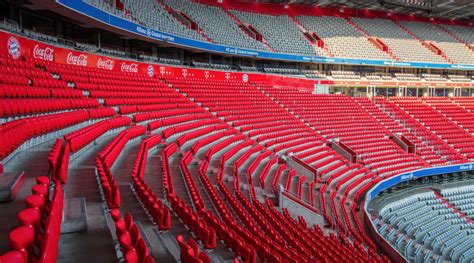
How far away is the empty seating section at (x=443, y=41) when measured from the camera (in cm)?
3425

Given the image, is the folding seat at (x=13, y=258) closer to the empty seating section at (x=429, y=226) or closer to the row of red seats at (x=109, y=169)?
the row of red seats at (x=109, y=169)

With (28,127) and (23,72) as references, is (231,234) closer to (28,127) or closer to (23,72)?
(28,127)

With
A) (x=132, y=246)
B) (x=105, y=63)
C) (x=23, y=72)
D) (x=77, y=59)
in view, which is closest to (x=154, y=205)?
(x=132, y=246)

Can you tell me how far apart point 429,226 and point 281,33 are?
17460 mm

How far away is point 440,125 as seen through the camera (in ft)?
86.8

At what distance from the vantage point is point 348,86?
3128cm

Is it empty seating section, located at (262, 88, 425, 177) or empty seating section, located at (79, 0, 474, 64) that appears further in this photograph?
empty seating section, located at (79, 0, 474, 64)

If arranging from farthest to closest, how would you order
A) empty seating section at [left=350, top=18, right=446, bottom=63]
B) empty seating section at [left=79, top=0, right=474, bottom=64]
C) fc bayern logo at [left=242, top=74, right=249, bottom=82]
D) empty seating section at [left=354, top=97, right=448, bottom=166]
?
1. empty seating section at [left=350, top=18, right=446, bottom=63]
2. fc bayern logo at [left=242, top=74, right=249, bottom=82]
3. empty seating section at [left=354, top=97, right=448, bottom=166]
4. empty seating section at [left=79, top=0, right=474, bottom=64]

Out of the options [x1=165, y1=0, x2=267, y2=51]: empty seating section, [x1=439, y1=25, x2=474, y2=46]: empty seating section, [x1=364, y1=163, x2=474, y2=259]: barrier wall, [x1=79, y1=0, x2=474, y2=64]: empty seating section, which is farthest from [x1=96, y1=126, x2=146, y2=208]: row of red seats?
[x1=439, y1=25, x2=474, y2=46]: empty seating section

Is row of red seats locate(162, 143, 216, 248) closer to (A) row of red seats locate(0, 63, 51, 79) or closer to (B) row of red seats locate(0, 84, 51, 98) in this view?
(B) row of red seats locate(0, 84, 51, 98)

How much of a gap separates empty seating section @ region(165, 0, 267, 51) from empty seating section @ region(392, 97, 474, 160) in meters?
10.2

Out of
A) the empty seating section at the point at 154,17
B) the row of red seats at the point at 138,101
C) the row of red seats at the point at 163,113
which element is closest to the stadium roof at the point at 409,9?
the empty seating section at the point at 154,17

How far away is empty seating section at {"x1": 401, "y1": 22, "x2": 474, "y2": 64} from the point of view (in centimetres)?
3425

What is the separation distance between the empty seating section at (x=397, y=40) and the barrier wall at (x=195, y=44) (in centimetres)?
82
